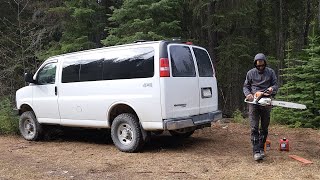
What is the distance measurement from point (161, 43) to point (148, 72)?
2.06 feet

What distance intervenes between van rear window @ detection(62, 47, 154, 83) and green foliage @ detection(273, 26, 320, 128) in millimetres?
5396

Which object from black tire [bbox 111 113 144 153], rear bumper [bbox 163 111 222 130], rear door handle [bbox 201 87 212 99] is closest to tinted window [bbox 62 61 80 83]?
black tire [bbox 111 113 144 153]

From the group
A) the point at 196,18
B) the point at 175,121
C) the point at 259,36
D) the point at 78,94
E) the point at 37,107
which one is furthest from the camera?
the point at 259,36

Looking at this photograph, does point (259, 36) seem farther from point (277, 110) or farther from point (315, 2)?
point (277, 110)

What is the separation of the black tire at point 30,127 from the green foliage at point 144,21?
6001 millimetres

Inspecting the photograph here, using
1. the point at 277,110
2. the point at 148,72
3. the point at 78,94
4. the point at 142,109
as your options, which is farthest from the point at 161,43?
the point at 277,110

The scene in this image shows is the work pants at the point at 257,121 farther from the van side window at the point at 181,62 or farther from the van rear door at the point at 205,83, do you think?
the van side window at the point at 181,62

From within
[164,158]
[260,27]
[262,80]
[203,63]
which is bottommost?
[164,158]

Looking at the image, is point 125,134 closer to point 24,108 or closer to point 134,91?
point 134,91

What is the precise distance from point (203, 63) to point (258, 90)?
1.85m

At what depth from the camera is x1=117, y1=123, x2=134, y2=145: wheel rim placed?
8414 millimetres

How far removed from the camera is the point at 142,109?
797cm

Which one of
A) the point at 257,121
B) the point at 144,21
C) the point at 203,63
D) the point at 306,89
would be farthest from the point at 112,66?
the point at 144,21

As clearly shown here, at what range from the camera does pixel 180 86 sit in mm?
7949
